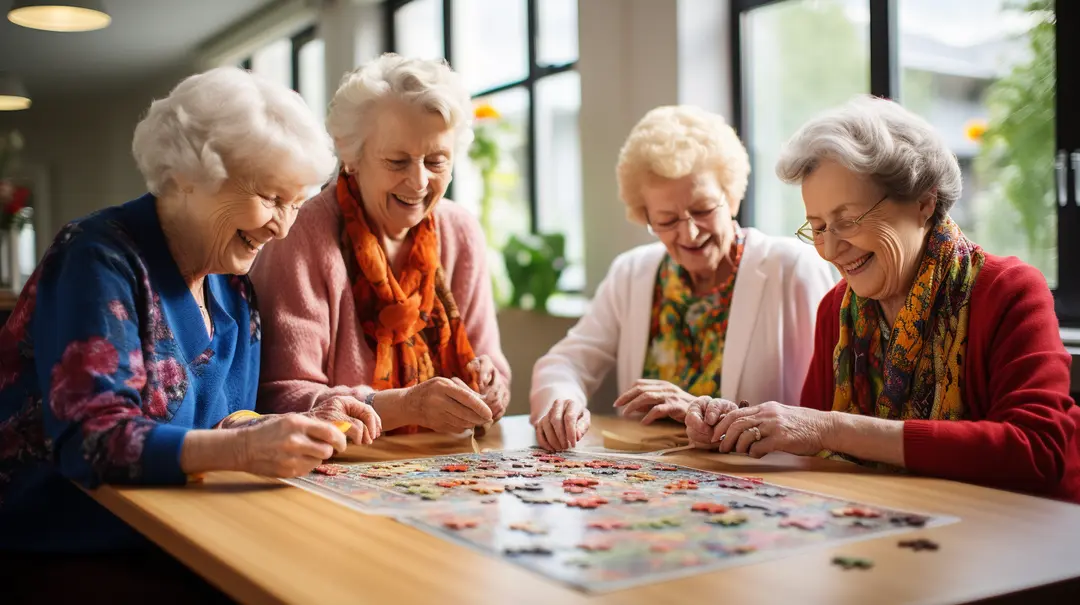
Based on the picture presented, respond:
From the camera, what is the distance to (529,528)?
1.46 metres

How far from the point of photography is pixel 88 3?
5.88 meters

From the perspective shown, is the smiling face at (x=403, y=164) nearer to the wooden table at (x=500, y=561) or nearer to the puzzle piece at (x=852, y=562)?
the wooden table at (x=500, y=561)

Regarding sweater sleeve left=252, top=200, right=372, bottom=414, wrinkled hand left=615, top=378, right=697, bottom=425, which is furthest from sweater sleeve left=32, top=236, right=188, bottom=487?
wrinkled hand left=615, top=378, right=697, bottom=425

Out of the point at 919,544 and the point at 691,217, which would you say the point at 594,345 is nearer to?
the point at 691,217

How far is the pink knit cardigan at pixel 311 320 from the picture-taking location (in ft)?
7.97

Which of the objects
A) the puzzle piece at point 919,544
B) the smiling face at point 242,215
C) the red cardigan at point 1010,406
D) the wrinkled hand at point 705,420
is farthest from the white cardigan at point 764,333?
the puzzle piece at point 919,544

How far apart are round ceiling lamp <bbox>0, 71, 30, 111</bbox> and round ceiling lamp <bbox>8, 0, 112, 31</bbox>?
32 centimetres

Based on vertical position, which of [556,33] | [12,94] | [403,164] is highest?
[556,33]

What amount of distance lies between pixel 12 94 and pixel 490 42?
2748mm

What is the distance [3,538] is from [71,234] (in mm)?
613

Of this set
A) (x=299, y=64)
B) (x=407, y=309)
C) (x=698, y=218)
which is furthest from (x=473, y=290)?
(x=299, y=64)

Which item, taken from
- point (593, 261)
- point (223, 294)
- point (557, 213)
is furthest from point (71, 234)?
point (557, 213)

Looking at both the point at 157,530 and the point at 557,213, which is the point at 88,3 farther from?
the point at 157,530

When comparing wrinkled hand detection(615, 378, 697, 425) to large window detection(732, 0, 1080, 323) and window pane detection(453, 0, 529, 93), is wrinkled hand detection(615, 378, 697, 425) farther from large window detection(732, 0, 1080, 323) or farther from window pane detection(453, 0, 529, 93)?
window pane detection(453, 0, 529, 93)
